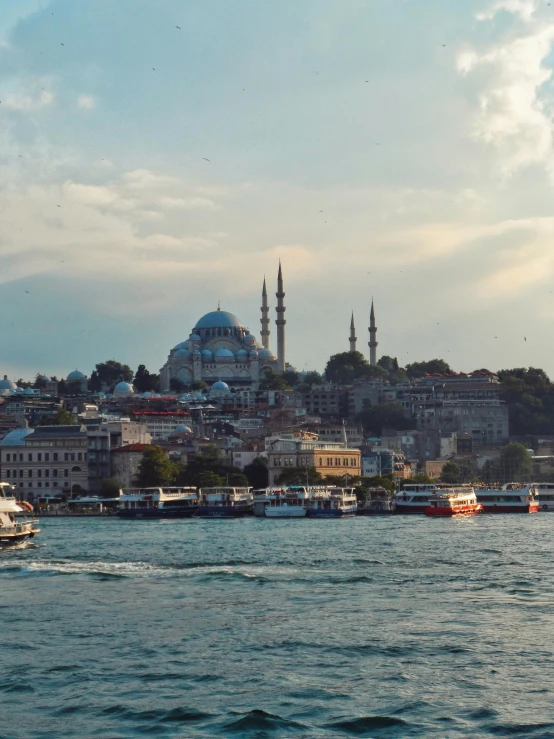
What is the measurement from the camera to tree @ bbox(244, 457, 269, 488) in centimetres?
8250

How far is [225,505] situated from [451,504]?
34.0 feet

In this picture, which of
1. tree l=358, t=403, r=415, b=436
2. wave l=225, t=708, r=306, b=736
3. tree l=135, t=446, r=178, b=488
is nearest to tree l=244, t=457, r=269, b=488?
tree l=135, t=446, r=178, b=488

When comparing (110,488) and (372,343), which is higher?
(372,343)

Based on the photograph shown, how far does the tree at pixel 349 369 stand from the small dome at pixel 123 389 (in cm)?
1875

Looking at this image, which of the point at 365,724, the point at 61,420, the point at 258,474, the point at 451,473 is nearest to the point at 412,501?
the point at 258,474

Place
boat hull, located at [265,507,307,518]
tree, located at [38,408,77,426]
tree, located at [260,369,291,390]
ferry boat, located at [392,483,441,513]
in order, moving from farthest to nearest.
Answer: tree, located at [260,369,291,390] < tree, located at [38,408,77,426] < ferry boat, located at [392,483,441,513] < boat hull, located at [265,507,307,518]

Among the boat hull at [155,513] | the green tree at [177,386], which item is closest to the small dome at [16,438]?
the boat hull at [155,513]

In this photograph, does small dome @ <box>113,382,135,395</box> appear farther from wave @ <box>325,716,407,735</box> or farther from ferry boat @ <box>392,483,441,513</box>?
wave @ <box>325,716,407,735</box>

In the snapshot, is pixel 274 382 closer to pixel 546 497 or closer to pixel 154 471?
pixel 154 471

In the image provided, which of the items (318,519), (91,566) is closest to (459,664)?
(91,566)

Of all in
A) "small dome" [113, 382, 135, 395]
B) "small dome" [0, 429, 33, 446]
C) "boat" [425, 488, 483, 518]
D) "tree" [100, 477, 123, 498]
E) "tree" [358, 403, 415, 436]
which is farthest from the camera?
"small dome" [113, 382, 135, 395]

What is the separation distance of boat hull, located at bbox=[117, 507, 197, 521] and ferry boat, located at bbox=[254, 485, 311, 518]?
303 cm

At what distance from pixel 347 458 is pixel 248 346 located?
61.4 meters

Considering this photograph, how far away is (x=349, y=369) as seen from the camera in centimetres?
13625
